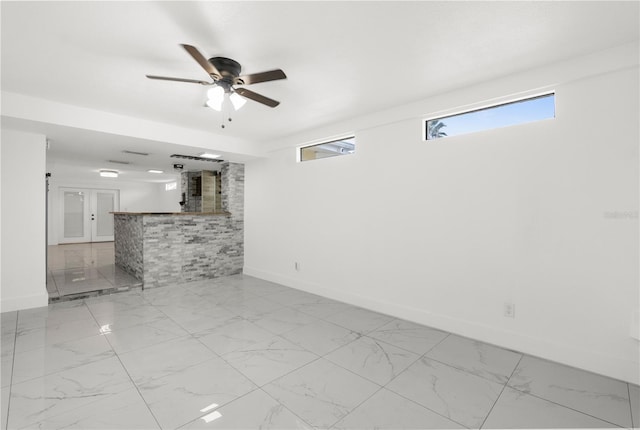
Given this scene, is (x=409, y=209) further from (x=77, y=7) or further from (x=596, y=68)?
(x=77, y=7)

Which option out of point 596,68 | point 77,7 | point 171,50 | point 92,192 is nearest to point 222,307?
point 171,50

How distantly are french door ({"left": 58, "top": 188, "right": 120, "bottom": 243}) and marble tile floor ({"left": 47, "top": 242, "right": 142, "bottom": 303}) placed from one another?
3.16 metres

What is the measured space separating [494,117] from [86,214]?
12.8 metres

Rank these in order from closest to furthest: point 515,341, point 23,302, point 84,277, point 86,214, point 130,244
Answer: point 515,341 → point 23,302 → point 84,277 → point 130,244 → point 86,214

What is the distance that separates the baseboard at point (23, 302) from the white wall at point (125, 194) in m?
6.49

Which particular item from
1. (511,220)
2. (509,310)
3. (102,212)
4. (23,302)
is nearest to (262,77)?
(511,220)

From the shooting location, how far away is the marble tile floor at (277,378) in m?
1.84

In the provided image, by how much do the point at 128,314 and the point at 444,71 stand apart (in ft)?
14.6

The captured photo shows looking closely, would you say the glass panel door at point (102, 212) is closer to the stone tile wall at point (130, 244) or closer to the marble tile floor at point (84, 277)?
the marble tile floor at point (84, 277)

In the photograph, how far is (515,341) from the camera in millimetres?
2766

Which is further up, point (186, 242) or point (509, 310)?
point (186, 242)

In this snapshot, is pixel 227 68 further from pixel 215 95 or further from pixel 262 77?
pixel 262 77

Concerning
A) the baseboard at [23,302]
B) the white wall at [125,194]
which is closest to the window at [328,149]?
the baseboard at [23,302]

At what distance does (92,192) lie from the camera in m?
10.8
